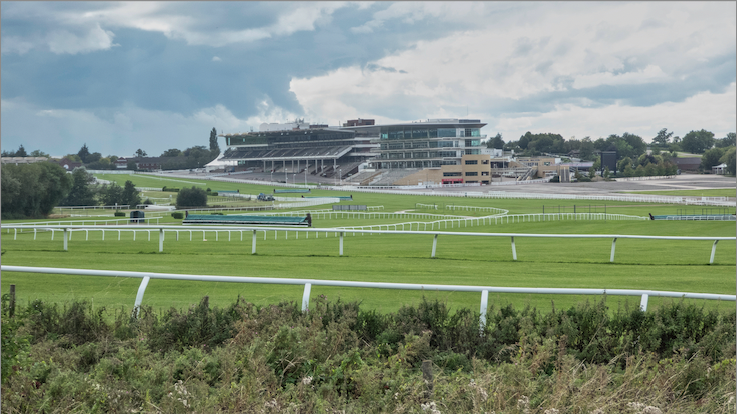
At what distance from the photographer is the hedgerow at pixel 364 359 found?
365cm

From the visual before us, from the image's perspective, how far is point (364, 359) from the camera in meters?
4.38

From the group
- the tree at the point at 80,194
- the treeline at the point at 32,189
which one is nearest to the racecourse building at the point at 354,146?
the tree at the point at 80,194

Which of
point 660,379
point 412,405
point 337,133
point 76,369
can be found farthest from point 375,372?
point 337,133

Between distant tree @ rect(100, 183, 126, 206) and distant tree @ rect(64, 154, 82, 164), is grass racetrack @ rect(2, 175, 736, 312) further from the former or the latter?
distant tree @ rect(64, 154, 82, 164)

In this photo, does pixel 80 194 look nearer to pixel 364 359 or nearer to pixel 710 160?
pixel 364 359

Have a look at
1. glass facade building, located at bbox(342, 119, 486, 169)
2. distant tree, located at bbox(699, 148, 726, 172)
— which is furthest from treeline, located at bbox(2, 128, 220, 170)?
distant tree, located at bbox(699, 148, 726, 172)

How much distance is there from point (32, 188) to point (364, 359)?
28.0 metres

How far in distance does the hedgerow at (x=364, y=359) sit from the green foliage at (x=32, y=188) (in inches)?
952

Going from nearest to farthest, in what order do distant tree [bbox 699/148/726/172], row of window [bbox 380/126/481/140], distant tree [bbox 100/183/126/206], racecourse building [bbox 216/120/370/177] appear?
distant tree [bbox 699/148/726/172]
distant tree [bbox 100/183/126/206]
row of window [bbox 380/126/481/140]
racecourse building [bbox 216/120/370/177]

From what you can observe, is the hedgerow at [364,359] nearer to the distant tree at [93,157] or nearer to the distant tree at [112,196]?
the distant tree at [112,196]

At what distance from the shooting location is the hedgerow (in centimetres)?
365

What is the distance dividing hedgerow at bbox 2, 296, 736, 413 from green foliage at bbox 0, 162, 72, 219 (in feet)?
79.4

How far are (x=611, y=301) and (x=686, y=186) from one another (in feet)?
Answer: 151

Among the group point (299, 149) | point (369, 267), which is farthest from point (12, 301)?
point (299, 149)
